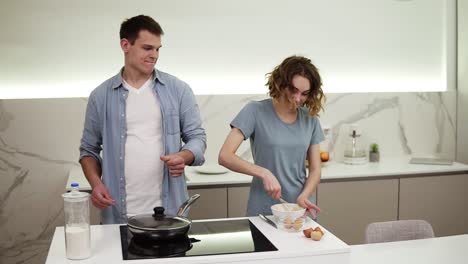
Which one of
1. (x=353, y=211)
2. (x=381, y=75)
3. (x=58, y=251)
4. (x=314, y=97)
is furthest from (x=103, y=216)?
(x=381, y=75)

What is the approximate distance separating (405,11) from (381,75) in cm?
54

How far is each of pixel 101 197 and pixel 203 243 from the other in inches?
21.8

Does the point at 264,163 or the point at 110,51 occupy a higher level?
the point at 110,51

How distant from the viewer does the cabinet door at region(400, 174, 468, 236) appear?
377cm

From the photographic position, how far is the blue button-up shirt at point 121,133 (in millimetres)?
2422

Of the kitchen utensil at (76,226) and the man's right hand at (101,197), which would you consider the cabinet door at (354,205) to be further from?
the kitchen utensil at (76,226)

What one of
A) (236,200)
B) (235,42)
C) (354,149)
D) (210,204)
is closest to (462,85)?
(354,149)

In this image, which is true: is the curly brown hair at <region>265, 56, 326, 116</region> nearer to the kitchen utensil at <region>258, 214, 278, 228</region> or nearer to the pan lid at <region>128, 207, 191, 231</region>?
the kitchen utensil at <region>258, 214, 278, 228</region>

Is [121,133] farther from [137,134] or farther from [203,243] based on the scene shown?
[203,243]

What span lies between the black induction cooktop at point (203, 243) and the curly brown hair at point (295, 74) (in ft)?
2.14

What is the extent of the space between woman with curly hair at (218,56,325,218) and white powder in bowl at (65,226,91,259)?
2.73 feet

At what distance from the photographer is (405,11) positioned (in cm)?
432

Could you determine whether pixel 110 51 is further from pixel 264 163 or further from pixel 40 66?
pixel 264 163

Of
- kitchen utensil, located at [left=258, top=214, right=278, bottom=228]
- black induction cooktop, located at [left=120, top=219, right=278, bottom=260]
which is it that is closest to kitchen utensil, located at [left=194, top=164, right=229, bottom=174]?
kitchen utensil, located at [left=258, top=214, right=278, bottom=228]
